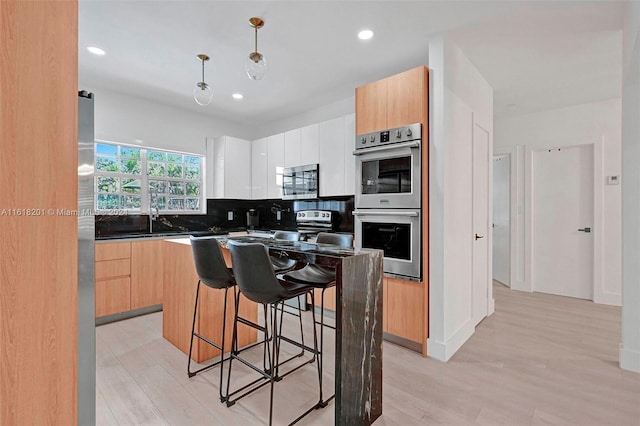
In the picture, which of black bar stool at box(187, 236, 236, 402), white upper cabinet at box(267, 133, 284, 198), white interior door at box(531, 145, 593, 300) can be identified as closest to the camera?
black bar stool at box(187, 236, 236, 402)

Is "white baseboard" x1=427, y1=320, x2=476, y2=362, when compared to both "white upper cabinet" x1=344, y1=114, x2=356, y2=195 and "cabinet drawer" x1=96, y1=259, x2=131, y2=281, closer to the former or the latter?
"white upper cabinet" x1=344, y1=114, x2=356, y2=195

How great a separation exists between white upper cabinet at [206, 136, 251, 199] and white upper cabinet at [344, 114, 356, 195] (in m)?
1.96

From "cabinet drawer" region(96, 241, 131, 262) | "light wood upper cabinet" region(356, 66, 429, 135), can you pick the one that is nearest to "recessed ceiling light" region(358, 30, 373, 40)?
"light wood upper cabinet" region(356, 66, 429, 135)

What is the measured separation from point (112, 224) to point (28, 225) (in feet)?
11.2

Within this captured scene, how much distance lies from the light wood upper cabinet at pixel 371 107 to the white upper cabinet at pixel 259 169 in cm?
213

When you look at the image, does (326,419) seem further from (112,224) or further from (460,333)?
(112,224)

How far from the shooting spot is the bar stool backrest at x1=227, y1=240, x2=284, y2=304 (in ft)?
5.32

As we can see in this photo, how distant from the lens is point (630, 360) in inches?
94.7

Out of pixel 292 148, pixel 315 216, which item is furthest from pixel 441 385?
pixel 292 148

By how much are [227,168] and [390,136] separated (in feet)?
9.24

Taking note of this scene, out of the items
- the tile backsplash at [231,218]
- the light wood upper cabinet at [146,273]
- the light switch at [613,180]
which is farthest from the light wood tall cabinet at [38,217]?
the light switch at [613,180]

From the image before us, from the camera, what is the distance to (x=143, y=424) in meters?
1.77

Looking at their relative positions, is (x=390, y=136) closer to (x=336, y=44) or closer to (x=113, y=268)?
(x=336, y=44)

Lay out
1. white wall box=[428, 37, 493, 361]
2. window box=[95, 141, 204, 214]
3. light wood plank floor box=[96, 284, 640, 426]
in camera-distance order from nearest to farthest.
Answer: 1. light wood plank floor box=[96, 284, 640, 426]
2. white wall box=[428, 37, 493, 361]
3. window box=[95, 141, 204, 214]
